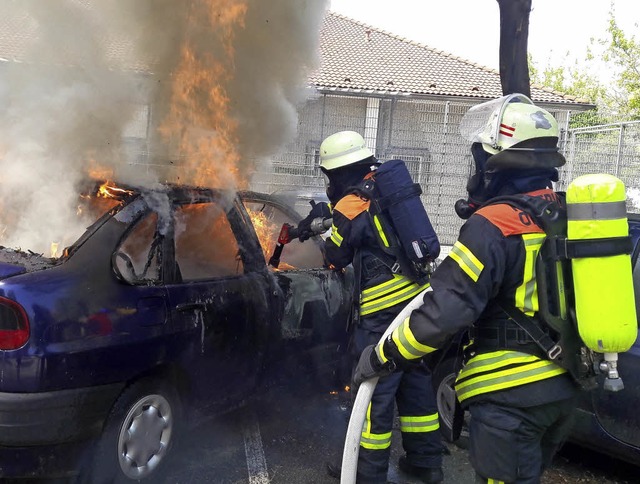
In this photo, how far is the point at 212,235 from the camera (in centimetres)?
387

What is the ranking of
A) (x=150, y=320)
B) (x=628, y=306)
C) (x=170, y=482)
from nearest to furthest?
(x=628, y=306), (x=150, y=320), (x=170, y=482)

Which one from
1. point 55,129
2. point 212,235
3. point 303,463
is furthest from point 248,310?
point 55,129

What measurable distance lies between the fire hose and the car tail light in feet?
6.30

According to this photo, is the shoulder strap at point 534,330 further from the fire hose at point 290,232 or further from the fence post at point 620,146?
the fence post at point 620,146

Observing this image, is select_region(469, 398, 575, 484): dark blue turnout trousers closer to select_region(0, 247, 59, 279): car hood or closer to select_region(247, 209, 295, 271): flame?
select_region(0, 247, 59, 279): car hood

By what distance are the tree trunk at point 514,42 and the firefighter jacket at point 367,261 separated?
302 centimetres

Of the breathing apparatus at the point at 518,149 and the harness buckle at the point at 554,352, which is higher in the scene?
the breathing apparatus at the point at 518,149

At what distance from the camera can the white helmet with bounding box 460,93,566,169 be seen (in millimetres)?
2314

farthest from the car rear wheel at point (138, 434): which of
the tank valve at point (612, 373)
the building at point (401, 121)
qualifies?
the building at point (401, 121)

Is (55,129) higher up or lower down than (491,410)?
higher up

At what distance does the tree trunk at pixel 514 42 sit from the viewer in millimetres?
5637

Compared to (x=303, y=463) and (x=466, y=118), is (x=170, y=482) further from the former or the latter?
(x=466, y=118)

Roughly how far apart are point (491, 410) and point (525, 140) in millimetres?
1055

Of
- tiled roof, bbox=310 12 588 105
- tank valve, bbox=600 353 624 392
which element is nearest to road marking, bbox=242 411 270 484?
tank valve, bbox=600 353 624 392
